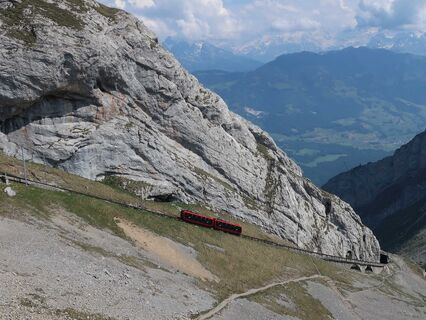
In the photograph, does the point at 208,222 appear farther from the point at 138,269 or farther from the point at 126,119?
the point at 138,269

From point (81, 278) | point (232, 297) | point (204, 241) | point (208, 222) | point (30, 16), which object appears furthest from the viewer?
point (208, 222)

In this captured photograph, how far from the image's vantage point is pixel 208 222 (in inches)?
3140

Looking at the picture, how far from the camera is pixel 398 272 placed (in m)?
127

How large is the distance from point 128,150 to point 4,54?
25.6 m

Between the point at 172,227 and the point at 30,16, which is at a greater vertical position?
the point at 30,16

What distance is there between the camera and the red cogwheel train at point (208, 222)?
77.1 meters

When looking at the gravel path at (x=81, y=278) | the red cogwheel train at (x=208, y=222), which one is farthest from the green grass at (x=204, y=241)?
the gravel path at (x=81, y=278)

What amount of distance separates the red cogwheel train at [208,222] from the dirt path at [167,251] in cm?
1327

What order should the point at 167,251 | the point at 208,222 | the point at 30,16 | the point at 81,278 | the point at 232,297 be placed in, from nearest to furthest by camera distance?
1. the point at 81,278
2. the point at 232,297
3. the point at 167,251
4. the point at 30,16
5. the point at 208,222

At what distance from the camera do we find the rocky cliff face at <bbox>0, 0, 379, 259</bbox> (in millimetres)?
77562

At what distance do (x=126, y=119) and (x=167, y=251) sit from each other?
3694cm

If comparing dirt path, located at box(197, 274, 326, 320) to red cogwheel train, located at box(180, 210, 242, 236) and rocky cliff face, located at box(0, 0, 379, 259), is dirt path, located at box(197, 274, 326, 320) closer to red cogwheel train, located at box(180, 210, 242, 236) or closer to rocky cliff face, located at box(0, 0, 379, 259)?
red cogwheel train, located at box(180, 210, 242, 236)

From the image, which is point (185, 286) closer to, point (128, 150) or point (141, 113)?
point (128, 150)

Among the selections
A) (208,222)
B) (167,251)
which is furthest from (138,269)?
(208,222)
